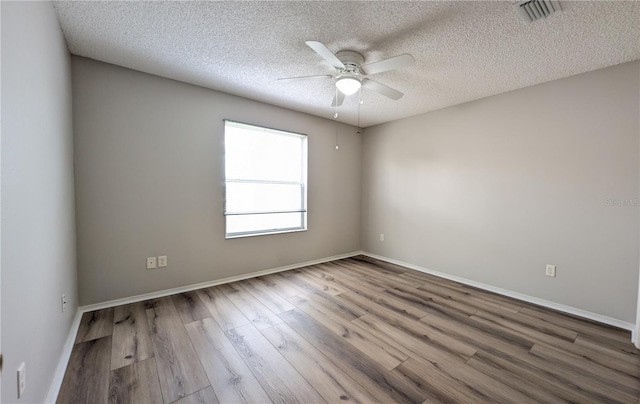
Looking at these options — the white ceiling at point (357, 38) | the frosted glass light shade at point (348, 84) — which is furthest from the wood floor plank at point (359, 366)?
the white ceiling at point (357, 38)

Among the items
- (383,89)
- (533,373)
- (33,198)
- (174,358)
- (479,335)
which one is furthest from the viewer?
(383,89)

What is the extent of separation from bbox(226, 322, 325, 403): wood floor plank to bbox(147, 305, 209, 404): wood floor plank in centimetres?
31

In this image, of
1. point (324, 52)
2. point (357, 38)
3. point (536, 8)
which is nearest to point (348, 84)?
point (357, 38)

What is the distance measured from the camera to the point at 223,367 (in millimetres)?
1700

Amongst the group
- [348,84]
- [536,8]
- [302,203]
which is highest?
[536,8]

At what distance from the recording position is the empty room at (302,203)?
4.92 feet

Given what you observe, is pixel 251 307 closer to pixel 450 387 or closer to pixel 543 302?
pixel 450 387

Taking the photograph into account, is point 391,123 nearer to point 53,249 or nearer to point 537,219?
point 537,219

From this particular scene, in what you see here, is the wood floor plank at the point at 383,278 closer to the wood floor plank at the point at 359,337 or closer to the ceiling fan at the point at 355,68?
the wood floor plank at the point at 359,337

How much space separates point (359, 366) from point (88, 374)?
5.85ft

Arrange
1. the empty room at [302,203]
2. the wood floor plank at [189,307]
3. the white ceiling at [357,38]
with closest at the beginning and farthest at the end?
the empty room at [302,203]
the white ceiling at [357,38]
the wood floor plank at [189,307]

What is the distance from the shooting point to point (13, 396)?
98cm

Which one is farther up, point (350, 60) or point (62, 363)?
point (350, 60)

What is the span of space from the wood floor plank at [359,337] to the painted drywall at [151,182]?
1342 mm
